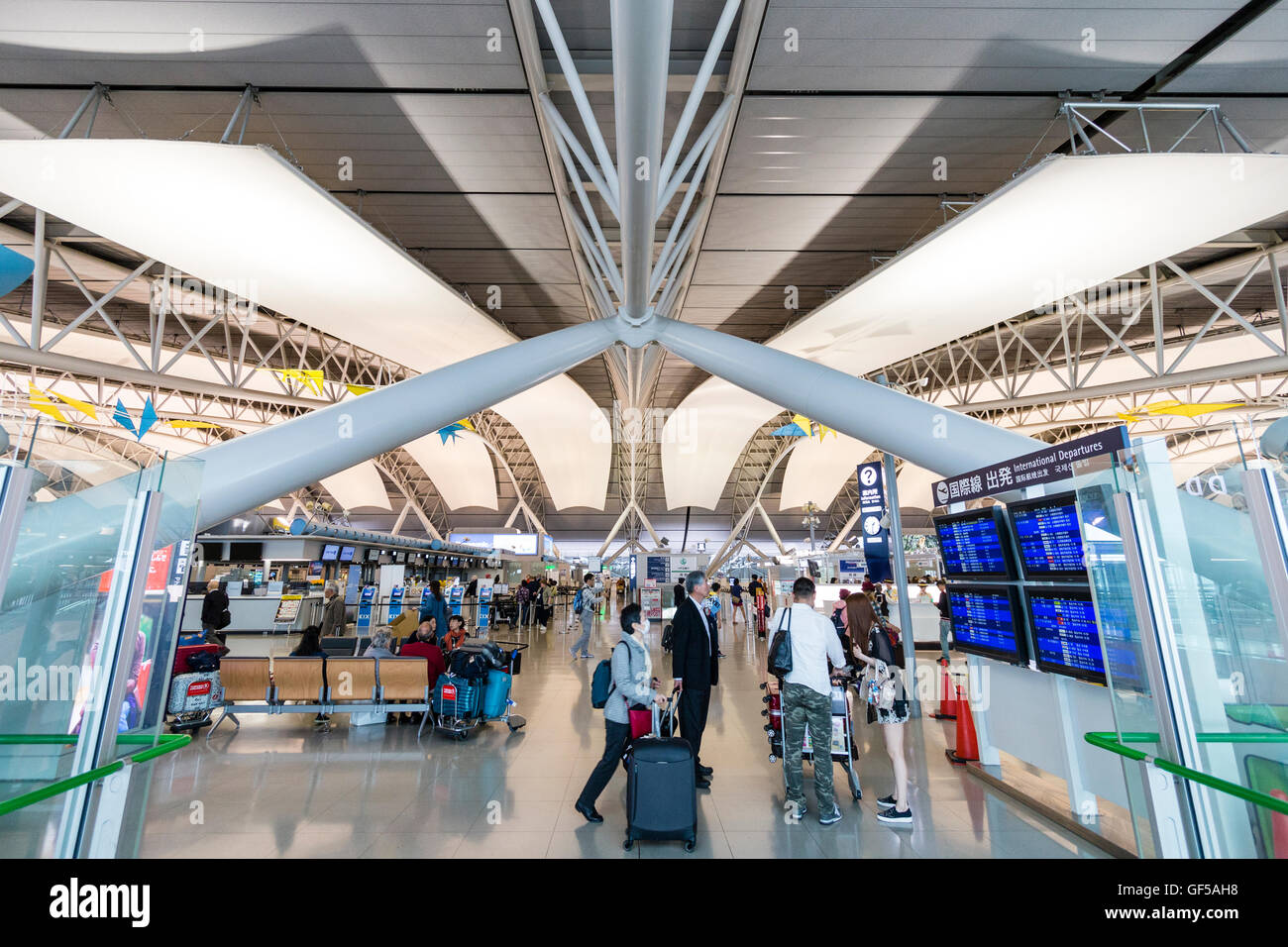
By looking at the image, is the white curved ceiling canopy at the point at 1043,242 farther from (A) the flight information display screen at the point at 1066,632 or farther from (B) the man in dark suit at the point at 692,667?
(B) the man in dark suit at the point at 692,667

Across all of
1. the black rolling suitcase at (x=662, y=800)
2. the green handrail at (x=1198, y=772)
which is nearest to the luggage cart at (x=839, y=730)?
the black rolling suitcase at (x=662, y=800)

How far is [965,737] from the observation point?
639 centimetres

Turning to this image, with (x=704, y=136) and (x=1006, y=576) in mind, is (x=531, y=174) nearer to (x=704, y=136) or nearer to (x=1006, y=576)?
(x=704, y=136)

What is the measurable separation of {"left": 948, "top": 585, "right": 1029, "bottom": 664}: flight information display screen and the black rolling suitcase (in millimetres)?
3559

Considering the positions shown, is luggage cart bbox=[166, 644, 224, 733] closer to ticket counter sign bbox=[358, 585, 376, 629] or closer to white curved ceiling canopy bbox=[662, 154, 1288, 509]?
ticket counter sign bbox=[358, 585, 376, 629]

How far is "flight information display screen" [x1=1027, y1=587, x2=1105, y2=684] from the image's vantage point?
15.6 ft

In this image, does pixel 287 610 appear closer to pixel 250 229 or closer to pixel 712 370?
pixel 250 229

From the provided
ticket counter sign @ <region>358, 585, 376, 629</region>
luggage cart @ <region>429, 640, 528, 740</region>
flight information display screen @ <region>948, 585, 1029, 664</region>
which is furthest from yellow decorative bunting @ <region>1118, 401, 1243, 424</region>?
ticket counter sign @ <region>358, 585, 376, 629</region>

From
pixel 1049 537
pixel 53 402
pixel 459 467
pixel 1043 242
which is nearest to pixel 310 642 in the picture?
pixel 1049 537

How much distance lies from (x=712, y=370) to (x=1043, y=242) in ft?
16.3
